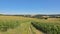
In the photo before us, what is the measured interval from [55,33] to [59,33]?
0.74 meters

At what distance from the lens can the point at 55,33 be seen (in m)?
17.7

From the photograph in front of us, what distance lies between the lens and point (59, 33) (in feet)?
55.9
